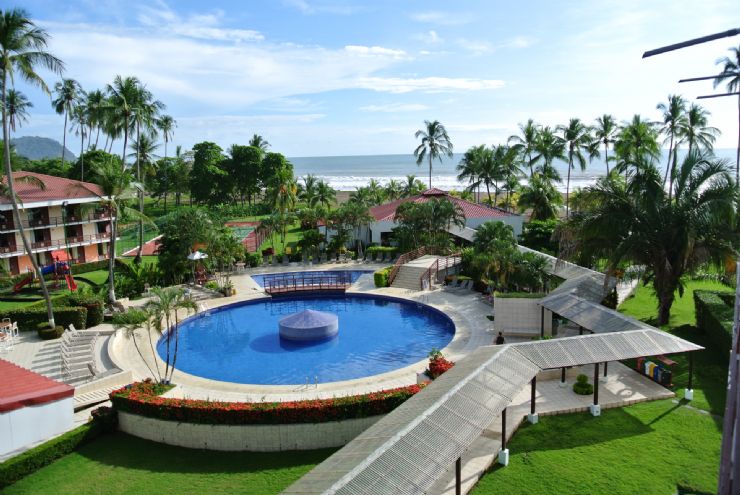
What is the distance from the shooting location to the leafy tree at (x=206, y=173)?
82.9 m

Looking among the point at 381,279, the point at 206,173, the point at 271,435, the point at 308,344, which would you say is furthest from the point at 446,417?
the point at 206,173

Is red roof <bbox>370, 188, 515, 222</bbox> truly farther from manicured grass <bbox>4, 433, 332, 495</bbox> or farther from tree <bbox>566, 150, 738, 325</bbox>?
manicured grass <bbox>4, 433, 332, 495</bbox>

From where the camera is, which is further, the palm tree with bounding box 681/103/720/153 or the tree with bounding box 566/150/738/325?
the palm tree with bounding box 681/103/720/153

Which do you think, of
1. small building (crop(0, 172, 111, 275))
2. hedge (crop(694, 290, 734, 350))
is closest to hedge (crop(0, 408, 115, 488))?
hedge (crop(694, 290, 734, 350))

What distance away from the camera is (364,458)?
408 inches

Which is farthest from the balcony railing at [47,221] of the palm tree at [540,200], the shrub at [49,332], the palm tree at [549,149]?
the palm tree at [549,149]

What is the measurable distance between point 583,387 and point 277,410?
1006cm

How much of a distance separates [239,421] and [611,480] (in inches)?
403

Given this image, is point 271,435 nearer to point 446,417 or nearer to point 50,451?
point 446,417

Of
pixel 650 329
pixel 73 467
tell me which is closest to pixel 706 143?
pixel 650 329

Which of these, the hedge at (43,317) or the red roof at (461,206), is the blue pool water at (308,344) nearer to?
the hedge at (43,317)

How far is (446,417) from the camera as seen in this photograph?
11.8 m

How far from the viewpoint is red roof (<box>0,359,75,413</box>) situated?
51.8 ft

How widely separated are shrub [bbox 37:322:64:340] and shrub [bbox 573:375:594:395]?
24007mm
